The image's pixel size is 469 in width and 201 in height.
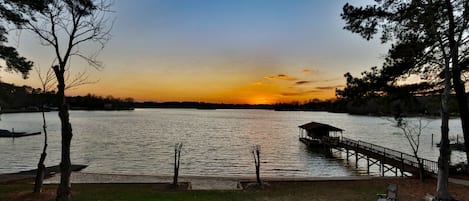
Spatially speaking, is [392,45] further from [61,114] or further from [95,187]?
[95,187]

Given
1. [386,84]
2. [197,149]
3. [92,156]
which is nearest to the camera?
[386,84]

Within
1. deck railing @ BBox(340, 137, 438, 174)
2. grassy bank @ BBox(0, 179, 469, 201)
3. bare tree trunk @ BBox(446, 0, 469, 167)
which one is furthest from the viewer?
deck railing @ BBox(340, 137, 438, 174)

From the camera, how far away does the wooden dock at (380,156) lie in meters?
26.5

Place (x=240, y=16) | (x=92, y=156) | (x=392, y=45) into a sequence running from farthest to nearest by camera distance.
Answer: (x=92, y=156)
(x=240, y=16)
(x=392, y=45)

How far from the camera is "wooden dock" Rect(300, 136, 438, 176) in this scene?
26472 millimetres

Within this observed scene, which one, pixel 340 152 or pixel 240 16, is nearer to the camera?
pixel 240 16

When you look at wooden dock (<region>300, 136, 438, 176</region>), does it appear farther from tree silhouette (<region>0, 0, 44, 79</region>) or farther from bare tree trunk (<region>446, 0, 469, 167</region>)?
tree silhouette (<region>0, 0, 44, 79</region>)

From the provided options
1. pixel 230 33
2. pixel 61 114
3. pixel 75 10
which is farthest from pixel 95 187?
pixel 230 33

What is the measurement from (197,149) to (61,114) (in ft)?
127

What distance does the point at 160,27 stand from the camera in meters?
28.1

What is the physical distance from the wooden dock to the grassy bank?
18.1 ft

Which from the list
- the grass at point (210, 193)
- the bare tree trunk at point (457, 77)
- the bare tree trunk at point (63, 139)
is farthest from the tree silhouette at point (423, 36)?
the bare tree trunk at point (63, 139)

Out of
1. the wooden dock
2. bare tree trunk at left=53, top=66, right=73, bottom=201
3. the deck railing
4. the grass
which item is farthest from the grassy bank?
the deck railing

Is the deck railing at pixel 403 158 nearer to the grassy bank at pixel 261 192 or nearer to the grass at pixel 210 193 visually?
the grassy bank at pixel 261 192
